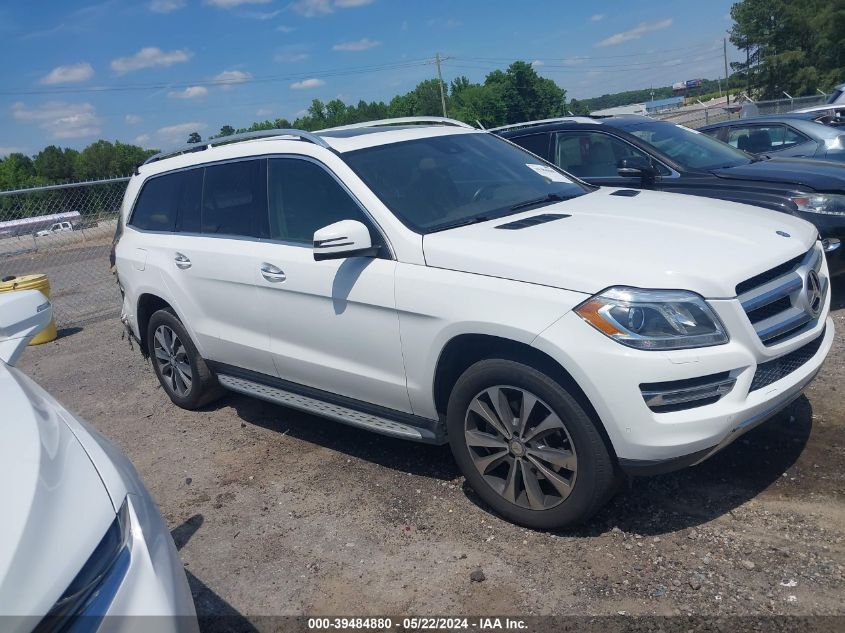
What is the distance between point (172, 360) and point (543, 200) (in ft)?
10.2

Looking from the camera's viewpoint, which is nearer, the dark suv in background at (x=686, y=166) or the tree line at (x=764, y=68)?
the dark suv in background at (x=686, y=166)

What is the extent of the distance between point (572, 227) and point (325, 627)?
7.08 feet

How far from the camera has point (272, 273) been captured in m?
4.45

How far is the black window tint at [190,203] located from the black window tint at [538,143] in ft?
11.6

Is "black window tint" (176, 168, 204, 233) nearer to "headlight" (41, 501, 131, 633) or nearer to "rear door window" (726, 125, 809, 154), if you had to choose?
"headlight" (41, 501, 131, 633)

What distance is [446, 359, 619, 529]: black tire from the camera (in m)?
3.21

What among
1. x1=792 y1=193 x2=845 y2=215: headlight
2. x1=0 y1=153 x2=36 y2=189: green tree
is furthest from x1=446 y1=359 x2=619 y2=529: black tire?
x1=0 y1=153 x2=36 y2=189: green tree

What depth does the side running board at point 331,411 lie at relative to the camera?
3961 mm

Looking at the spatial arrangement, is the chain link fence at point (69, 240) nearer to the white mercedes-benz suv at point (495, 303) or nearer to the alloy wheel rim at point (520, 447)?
the white mercedes-benz suv at point (495, 303)

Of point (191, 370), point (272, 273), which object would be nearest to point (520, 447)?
point (272, 273)

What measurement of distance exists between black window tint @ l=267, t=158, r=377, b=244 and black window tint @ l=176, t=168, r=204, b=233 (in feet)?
2.85

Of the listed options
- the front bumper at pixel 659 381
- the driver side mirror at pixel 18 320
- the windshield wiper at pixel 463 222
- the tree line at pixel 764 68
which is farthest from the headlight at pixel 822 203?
the tree line at pixel 764 68

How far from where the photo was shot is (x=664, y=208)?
404 cm

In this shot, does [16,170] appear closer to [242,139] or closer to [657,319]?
[242,139]
